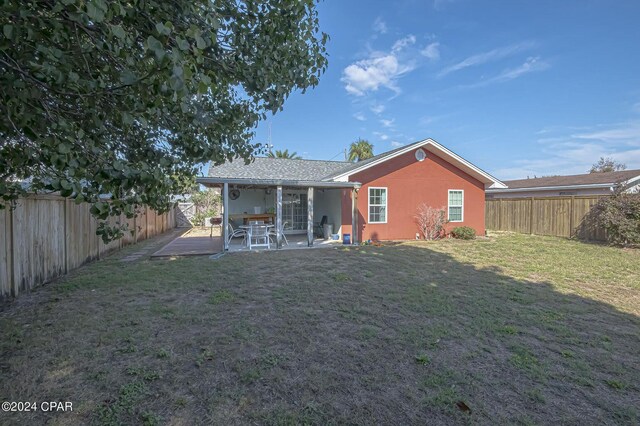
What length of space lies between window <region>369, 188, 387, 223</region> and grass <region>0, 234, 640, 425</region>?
682cm

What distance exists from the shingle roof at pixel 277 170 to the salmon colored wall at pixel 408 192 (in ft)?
8.11

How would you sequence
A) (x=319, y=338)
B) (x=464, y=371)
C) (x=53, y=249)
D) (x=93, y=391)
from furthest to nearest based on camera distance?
(x=53, y=249)
(x=319, y=338)
(x=464, y=371)
(x=93, y=391)

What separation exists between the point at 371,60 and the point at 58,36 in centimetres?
1327

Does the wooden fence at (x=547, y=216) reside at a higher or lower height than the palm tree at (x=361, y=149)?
lower

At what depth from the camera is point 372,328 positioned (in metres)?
4.17

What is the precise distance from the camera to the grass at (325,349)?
8.45 feet

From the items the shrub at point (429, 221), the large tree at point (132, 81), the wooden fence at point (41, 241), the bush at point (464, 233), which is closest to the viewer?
the large tree at point (132, 81)

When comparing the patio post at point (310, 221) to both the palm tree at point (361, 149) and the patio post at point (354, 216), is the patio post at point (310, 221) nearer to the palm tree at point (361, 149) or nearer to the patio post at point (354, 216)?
the patio post at point (354, 216)

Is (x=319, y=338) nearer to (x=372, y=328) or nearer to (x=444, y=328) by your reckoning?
(x=372, y=328)

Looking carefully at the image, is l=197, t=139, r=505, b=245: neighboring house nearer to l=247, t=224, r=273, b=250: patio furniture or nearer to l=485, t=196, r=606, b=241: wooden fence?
l=247, t=224, r=273, b=250: patio furniture

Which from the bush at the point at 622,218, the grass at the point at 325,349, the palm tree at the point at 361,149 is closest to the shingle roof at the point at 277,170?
the grass at the point at 325,349

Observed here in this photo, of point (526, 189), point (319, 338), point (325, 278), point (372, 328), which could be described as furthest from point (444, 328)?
point (526, 189)

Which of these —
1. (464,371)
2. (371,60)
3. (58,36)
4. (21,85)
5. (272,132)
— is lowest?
(464,371)

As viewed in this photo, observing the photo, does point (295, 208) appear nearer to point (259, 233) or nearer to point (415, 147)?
point (259, 233)
